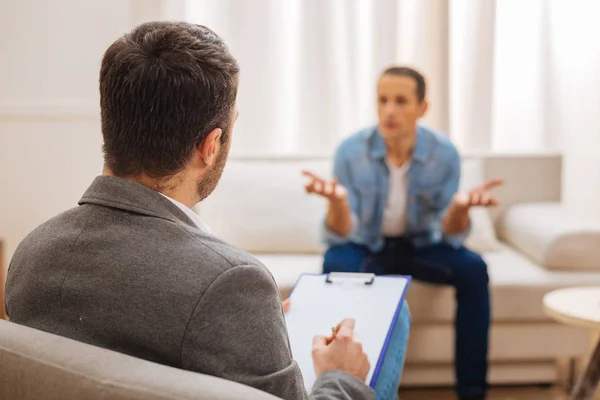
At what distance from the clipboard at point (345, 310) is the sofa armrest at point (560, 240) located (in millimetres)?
1482

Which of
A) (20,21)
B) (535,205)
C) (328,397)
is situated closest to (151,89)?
(328,397)

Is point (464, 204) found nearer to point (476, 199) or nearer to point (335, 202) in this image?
point (476, 199)

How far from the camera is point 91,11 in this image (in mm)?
3621

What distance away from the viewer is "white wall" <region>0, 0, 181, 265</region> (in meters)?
3.61

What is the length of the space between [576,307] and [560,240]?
63cm

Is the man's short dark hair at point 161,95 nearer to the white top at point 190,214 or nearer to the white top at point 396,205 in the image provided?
the white top at point 190,214

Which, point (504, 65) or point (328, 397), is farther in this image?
point (504, 65)

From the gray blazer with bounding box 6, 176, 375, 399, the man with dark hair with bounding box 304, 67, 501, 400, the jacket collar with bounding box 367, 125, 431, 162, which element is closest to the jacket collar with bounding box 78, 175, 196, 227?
the gray blazer with bounding box 6, 176, 375, 399

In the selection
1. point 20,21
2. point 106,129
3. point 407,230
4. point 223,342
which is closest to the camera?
point 223,342

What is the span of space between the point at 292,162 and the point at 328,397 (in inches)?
88.8

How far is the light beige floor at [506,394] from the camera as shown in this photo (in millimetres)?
2801

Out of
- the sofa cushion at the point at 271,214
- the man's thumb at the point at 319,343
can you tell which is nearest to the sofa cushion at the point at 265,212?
the sofa cushion at the point at 271,214

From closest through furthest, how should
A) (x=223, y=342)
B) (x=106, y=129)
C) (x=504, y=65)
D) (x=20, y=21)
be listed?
(x=223, y=342)
(x=106, y=129)
(x=20, y=21)
(x=504, y=65)

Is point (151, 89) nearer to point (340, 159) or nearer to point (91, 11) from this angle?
point (340, 159)
